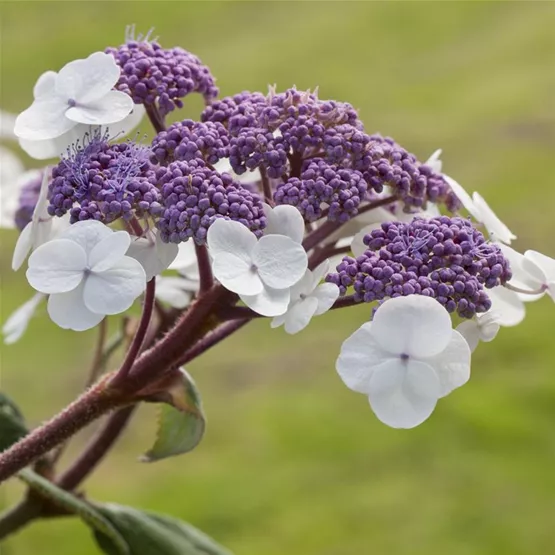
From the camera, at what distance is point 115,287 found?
31 cm

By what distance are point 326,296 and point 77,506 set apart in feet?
0.68

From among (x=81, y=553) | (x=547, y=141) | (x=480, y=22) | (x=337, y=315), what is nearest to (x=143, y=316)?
(x=81, y=553)

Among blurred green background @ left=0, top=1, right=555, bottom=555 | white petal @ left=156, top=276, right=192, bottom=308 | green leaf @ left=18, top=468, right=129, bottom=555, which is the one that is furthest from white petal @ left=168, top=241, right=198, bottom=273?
blurred green background @ left=0, top=1, right=555, bottom=555

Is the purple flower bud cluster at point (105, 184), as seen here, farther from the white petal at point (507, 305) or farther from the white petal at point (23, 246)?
the white petal at point (507, 305)

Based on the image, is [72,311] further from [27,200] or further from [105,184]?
[27,200]

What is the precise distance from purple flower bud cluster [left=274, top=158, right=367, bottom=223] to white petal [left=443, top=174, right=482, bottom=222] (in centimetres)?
6

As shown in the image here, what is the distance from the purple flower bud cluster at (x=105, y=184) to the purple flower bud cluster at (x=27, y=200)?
0.58 feet

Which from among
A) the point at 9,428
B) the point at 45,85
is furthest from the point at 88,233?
the point at 9,428

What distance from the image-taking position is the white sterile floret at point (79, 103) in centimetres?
35

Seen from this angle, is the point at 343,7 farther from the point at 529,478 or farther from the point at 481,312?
the point at 481,312

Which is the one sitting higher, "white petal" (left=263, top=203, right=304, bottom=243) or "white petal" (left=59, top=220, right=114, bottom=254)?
"white petal" (left=263, top=203, right=304, bottom=243)

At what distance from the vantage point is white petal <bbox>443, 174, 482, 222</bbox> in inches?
15.0

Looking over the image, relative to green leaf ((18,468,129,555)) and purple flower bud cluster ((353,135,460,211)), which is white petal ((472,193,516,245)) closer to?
purple flower bud cluster ((353,135,460,211))

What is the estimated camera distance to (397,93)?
1705 millimetres
